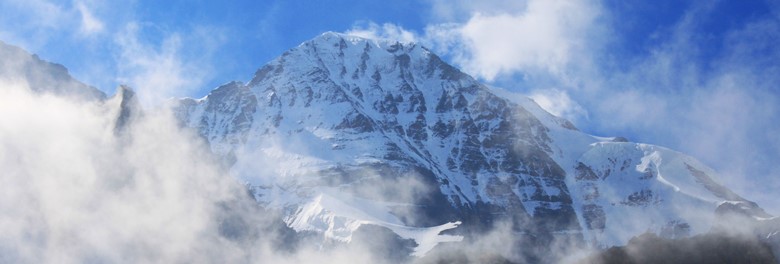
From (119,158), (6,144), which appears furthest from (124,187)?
(6,144)

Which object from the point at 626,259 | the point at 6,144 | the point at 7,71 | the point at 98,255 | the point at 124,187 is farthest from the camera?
the point at 7,71

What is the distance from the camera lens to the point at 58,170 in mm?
154000

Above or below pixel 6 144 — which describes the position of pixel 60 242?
below

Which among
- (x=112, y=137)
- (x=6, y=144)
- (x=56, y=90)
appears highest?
(x=56, y=90)

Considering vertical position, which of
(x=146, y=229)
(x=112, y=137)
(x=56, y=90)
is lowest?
(x=146, y=229)

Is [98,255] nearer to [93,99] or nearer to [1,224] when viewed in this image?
[1,224]

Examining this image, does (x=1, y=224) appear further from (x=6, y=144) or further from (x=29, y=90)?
(x=29, y=90)

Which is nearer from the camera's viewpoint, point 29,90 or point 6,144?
point 6,144

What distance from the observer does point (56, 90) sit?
617 ft

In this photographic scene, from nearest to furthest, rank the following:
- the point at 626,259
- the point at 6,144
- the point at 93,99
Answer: the point at 626,259 < the point at 6,144 < the point at 93,99

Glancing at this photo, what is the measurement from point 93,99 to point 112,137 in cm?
2308

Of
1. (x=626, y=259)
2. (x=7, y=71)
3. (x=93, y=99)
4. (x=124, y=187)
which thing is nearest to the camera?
(x=626, y=259)

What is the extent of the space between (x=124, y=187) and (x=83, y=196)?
1541cm

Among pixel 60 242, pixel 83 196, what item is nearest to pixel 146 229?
pixel 83 196
